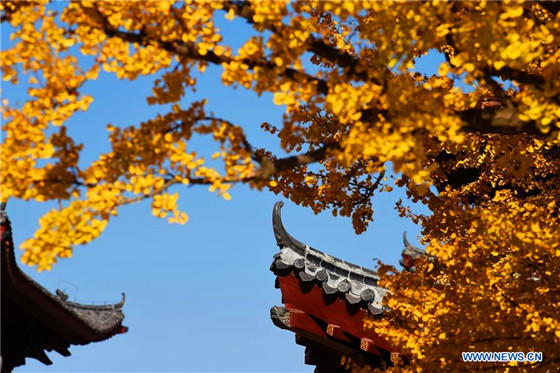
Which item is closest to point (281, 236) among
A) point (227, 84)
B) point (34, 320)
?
point (34, 320)

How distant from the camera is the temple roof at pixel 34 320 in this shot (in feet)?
40.1

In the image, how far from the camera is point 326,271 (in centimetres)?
1348

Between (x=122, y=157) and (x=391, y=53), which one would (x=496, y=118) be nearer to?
(x=391, y=53)

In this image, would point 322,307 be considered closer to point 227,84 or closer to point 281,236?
point 281,236

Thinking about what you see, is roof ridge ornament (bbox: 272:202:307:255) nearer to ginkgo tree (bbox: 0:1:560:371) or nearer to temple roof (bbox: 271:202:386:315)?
temple roof (bbox: 271:202:386:315)

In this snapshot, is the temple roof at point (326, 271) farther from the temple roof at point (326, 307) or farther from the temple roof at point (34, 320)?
the temple roof at point (34, 320)

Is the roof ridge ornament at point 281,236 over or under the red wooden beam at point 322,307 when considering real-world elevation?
over

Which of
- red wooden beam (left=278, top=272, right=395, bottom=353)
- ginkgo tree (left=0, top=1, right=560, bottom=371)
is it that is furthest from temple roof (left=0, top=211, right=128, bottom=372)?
ginkgo tree (left=0, top=1, right=560, bottom=371)

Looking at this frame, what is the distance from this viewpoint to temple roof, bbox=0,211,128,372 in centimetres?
1221

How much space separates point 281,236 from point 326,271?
1155mm

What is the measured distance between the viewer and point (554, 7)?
29.4 feet

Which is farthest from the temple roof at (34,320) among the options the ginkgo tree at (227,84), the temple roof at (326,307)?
the ginkgo tree at (227,84)

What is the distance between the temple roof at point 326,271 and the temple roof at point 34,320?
171 inches

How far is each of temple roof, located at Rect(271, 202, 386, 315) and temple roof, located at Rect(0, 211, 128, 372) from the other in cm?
435
